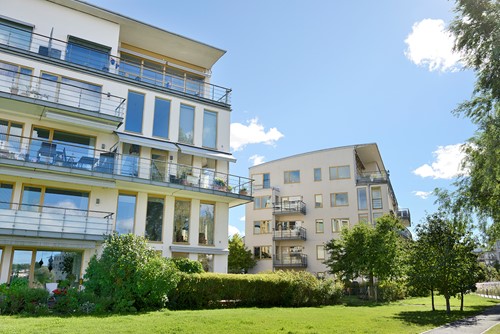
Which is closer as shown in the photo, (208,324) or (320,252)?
(208,324)

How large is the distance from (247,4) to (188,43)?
1014cm

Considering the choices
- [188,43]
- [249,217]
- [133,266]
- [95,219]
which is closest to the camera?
[133,266]

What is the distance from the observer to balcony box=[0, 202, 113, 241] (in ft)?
61.6

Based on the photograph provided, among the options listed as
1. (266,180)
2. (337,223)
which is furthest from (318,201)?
(266,180)

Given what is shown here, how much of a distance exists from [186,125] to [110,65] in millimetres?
5637

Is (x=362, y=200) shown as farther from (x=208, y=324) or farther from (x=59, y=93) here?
(x=208, y=324)

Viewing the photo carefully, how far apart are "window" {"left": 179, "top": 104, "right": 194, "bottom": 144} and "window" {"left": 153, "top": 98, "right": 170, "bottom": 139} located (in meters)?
A: 0.91

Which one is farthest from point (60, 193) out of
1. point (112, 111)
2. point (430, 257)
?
point (430, 257)

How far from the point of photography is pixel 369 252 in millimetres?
31453

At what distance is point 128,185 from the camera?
2273 centimetres

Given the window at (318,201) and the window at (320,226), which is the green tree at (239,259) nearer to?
the window at (320,226)

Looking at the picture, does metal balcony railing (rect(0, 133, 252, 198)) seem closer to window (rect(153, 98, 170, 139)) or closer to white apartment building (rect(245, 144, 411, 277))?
window (rect(153, 98, 170, 139))

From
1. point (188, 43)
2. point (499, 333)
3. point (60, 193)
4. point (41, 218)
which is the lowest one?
point (499, 333)

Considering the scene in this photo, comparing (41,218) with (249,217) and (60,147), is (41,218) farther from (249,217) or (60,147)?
(249,217)
